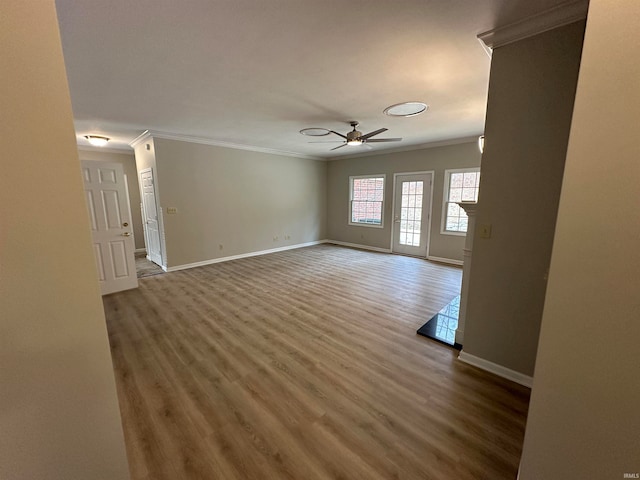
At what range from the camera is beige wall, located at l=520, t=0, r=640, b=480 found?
0.82 metres

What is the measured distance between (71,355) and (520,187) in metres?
2.65

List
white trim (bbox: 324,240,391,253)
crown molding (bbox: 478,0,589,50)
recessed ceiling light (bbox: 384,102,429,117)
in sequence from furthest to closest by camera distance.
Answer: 1. white trim (bbox: 324,240,391,253)
2. recessed ceiling light (bbox: 384,102,429,117)
3. crown molding (bbox: 478,0,589,50)

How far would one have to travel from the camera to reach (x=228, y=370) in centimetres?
220

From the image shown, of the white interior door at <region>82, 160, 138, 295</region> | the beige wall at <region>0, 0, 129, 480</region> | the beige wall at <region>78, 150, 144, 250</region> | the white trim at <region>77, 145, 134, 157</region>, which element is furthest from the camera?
the beige wall at <region>78, 150, 144, 250</region>

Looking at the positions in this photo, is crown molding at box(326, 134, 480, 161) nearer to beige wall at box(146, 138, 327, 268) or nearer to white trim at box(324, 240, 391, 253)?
beige wall at box(146, 138, 327, 268)

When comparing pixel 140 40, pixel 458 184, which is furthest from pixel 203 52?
pixel 458 184

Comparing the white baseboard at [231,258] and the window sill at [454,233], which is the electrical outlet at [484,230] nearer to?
the window sill at [454,233]

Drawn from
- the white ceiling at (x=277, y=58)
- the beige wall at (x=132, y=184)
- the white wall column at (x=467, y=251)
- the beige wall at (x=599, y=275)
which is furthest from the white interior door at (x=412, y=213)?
the beige wall at (x=132, y=184)

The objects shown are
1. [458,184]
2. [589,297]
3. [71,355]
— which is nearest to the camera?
[71,355]

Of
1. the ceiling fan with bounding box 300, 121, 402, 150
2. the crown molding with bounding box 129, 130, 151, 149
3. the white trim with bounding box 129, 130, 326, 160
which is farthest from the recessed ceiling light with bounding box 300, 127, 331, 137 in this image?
the crown molding with bounding box 129, 130, 151, 149

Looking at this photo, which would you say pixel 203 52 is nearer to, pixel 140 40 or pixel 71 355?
pixel 140 40

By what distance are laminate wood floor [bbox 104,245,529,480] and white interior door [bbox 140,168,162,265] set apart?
6.77 ft

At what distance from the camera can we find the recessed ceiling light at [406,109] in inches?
123

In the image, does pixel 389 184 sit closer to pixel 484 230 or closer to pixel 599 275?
pixel 484 230
